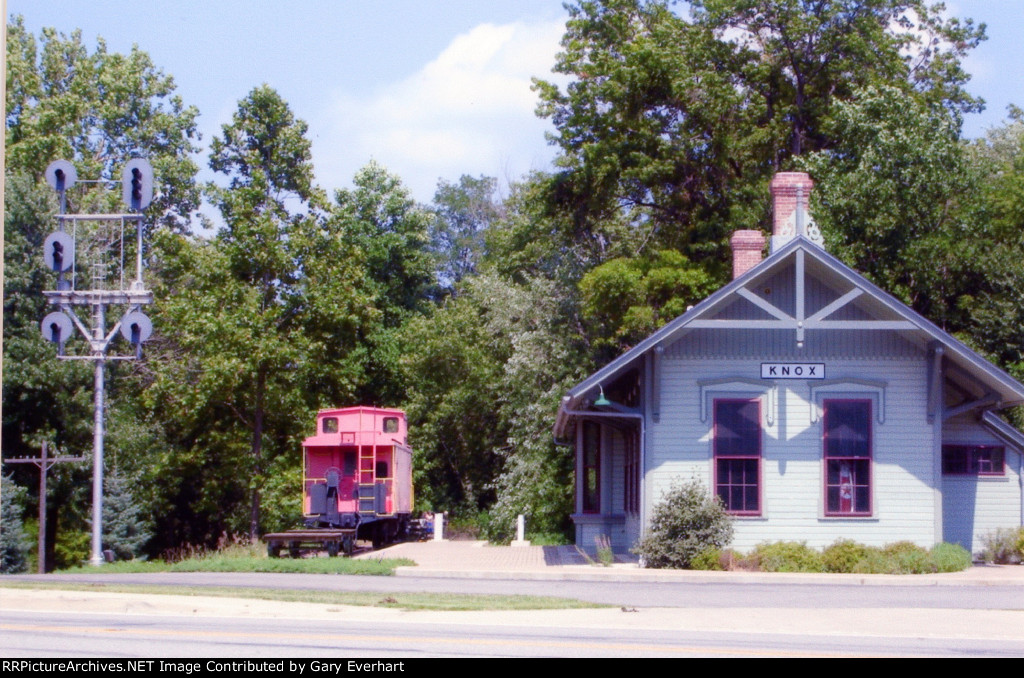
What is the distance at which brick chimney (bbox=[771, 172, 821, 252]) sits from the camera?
76.0 ft

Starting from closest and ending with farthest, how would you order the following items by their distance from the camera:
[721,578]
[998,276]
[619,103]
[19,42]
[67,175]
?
[721,578] < [67,175] < [998,276] < [619,103] < [19,42]

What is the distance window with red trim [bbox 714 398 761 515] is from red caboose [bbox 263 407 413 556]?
401 inches

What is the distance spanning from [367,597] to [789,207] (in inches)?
497

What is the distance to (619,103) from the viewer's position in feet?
121

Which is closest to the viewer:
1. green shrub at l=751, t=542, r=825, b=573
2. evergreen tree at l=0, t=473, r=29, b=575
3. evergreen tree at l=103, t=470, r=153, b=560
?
green shrub at l=751, t=542, r=825, b=573

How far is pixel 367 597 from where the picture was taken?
16312 mm

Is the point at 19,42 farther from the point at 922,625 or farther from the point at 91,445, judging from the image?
the point at 922,625

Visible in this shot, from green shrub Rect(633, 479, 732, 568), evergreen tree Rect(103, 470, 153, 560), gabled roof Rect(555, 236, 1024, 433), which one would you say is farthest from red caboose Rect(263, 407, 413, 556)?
green shrub Rect(633, 479, 732, 568)

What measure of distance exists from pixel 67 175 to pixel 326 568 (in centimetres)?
1144

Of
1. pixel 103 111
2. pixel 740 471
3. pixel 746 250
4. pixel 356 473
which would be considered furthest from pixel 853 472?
pixel 103 111

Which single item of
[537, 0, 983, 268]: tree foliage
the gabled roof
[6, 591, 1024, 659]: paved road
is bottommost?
[6, 591, 1024, 659]: paved road

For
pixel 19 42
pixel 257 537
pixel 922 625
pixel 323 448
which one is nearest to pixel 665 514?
pixel 922 625

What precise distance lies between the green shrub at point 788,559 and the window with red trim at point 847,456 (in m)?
1.19

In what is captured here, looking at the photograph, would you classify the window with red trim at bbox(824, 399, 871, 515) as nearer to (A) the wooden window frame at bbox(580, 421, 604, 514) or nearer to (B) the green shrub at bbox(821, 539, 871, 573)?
(B) the green shrub at bbox(821, 539, 871, 573)
